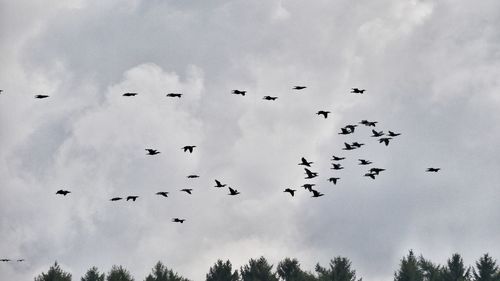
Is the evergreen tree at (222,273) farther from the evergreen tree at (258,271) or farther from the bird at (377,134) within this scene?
the bird at (377,134)

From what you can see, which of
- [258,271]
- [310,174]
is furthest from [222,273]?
[310,174]

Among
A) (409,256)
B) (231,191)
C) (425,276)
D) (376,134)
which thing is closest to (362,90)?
(376,134)

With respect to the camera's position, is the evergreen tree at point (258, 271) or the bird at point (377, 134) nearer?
the bird at point (377, 134)

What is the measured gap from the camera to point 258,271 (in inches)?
4409

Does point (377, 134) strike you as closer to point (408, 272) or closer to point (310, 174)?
point (310, 174)

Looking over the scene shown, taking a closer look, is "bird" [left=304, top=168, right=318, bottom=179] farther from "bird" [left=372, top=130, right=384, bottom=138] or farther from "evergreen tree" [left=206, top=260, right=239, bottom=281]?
"evergreen tree" [left=206, top=260, right=239, bottom=281]

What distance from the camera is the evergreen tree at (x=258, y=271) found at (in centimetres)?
11162

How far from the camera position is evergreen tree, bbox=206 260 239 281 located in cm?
11150

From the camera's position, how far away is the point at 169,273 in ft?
361

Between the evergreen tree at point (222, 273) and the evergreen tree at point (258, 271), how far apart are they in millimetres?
1453

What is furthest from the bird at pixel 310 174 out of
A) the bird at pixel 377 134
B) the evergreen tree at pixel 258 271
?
the evergreen tree at pixel 258 271

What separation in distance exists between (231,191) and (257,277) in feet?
131

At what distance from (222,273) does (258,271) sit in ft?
14.8

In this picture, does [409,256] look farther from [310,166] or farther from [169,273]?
[310,166]
